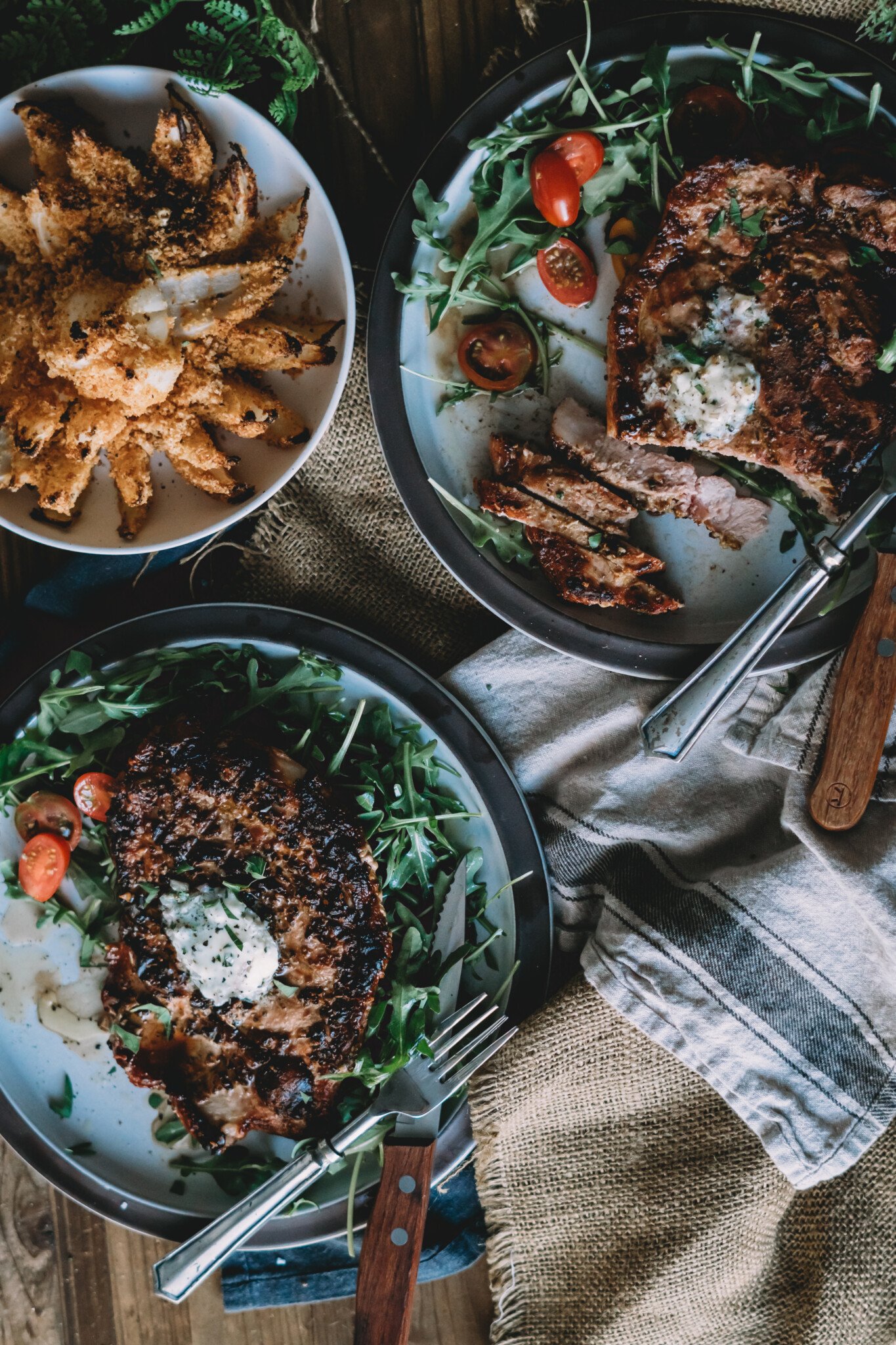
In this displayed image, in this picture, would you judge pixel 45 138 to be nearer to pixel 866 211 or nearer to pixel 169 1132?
pixel 866 211

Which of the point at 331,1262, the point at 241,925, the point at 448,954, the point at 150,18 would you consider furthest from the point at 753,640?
the point at 331,1262

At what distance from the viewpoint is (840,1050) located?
3.38 meters

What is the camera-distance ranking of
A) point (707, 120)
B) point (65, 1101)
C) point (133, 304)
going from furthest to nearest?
point (65, 1101) → point (707, 120) → point (133, 304)

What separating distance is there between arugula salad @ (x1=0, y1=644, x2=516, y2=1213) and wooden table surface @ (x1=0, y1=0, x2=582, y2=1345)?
1.13 feet

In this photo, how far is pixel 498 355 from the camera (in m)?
3.33

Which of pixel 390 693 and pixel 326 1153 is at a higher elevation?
pixel 390 693

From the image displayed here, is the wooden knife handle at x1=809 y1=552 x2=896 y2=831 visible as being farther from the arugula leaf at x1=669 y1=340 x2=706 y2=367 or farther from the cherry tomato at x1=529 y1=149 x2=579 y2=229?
the cherry tomato at x1=529 y1=149 x2=579 y2=229

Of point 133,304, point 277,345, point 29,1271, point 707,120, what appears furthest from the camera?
point 29,1271

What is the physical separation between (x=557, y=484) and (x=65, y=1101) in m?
2.97

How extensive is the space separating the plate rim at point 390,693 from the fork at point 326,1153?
0.67ft

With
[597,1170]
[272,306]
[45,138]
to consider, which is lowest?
[597,1170]

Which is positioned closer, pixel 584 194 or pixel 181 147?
pixel 181 147

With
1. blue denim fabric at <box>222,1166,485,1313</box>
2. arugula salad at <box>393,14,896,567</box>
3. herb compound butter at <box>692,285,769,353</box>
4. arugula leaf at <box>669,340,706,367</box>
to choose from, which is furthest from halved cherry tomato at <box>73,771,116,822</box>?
herb compound butter at <box>692,285,769,353</box>

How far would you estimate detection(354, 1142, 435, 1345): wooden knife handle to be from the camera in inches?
129
